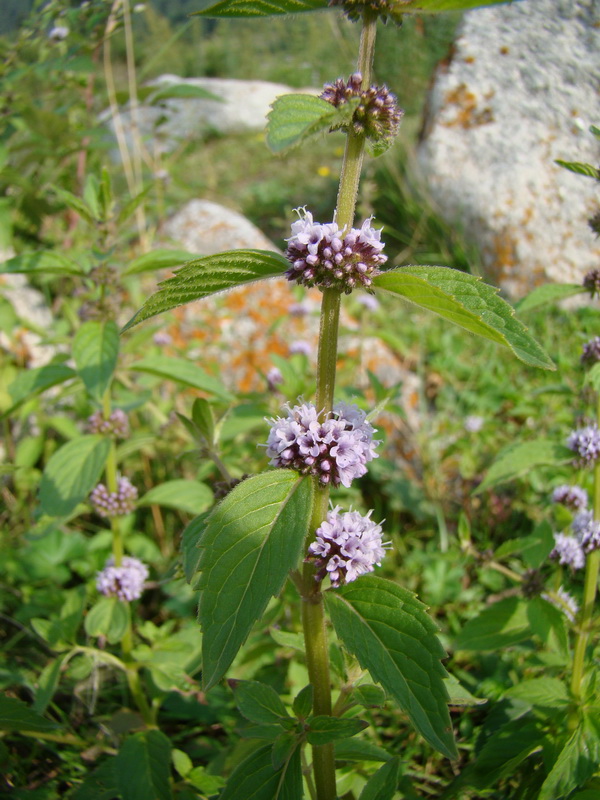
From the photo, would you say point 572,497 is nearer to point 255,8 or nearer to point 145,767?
point 145,767

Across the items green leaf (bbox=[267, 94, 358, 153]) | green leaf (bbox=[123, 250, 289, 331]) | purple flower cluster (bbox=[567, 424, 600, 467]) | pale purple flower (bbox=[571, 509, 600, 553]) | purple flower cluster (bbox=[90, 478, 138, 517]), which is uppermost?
green leaf (bbox=[267, 94, 358, 153])

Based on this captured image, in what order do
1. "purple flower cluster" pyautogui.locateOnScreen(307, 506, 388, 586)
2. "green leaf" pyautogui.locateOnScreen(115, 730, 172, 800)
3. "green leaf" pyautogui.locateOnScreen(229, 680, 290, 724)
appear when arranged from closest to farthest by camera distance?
1. "purple flower cluster" pyautogui.locateOnScreen(307, 506, 388, 586)
2. "green leaf" pyautogui.locateOnScreen(229, 680, 290, 724)
3. "green leaf" pyautogui.locateOnScreen(115, 730, 172, 800)

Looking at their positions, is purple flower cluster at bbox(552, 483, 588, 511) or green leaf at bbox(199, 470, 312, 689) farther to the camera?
purple flower cluster at bbox(552, 483, 588, 511)

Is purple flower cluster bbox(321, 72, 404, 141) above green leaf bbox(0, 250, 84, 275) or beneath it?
beneath

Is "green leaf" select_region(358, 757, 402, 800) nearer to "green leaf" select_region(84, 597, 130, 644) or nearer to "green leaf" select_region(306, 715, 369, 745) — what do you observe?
"green leaf" select_region(306, 715, 369, 745)

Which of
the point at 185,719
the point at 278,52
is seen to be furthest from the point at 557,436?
the point at 278,52

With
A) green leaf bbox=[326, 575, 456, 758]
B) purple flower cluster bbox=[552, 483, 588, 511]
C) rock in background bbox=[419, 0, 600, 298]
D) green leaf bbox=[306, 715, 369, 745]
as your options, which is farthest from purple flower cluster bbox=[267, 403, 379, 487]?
rock in background bbox=[419, 0, 600, 298]

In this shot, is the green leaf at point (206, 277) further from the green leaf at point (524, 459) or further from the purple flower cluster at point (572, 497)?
the purple flower cluster at point (572, 497)

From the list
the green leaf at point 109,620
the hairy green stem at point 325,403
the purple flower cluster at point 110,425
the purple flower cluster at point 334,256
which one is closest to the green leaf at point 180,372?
the purple flower cluster at point 110,425
